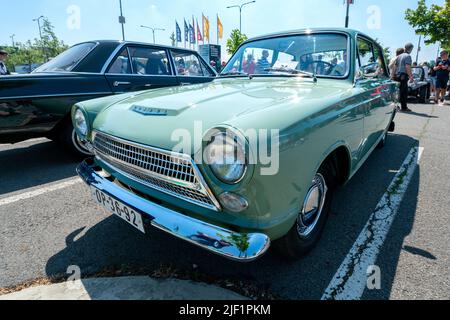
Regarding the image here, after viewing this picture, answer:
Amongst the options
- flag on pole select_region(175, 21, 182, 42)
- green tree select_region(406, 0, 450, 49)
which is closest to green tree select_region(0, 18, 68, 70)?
flag on pole select_region(175, 21, 182, 42)

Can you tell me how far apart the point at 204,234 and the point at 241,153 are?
46 centimetres

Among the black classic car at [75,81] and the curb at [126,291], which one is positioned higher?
the black classic car at [75,81]

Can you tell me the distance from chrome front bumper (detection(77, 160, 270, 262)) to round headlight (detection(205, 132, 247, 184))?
275mm

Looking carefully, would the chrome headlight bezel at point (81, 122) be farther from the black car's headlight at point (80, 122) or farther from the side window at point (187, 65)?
the side window at point (187, 65)

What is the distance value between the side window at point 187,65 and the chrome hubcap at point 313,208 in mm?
3807

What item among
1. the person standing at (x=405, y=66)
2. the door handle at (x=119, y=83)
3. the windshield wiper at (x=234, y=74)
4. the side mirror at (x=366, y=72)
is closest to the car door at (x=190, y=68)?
the door handle at (x=119, y=83)

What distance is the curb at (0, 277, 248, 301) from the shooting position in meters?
1.70

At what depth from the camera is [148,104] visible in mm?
2082

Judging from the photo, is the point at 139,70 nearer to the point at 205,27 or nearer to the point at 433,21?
the point at 433,21

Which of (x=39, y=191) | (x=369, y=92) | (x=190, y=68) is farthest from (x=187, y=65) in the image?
(x=369, y=92)

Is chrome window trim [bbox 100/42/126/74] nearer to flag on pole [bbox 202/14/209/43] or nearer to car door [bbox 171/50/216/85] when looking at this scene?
car door [bbox 171/50/216/85]

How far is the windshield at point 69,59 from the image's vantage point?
4.05 m
